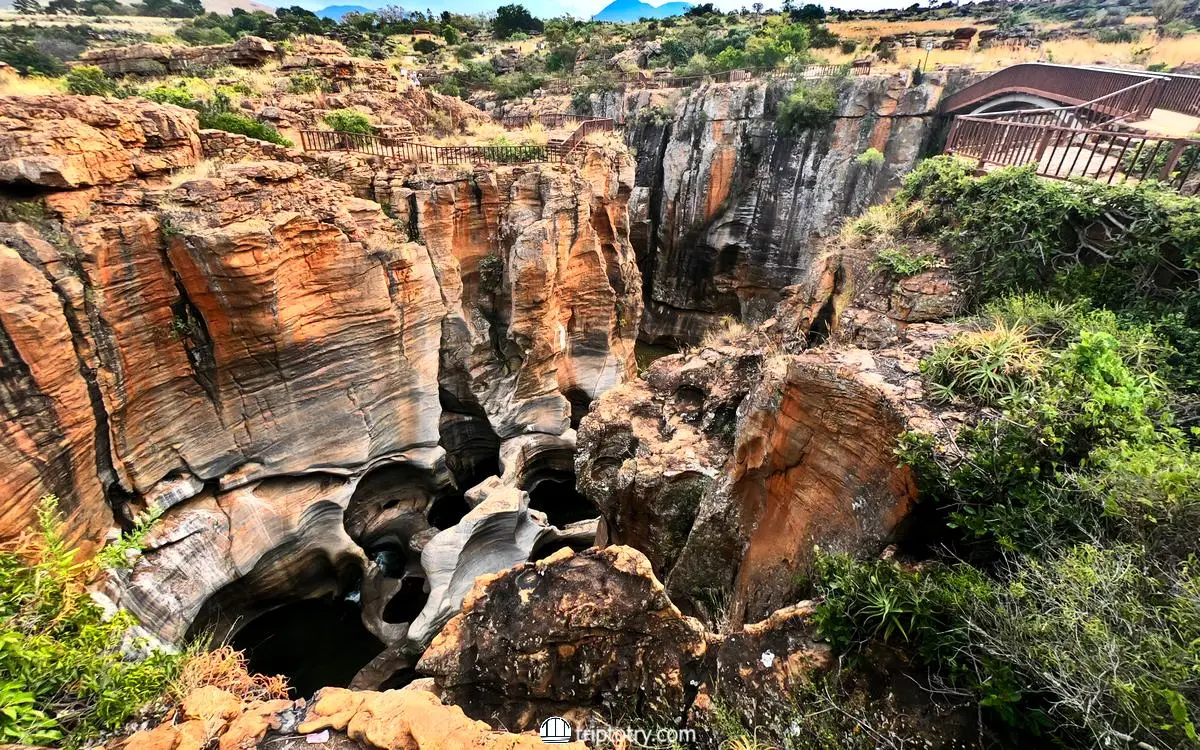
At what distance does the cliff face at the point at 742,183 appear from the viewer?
64.0ft

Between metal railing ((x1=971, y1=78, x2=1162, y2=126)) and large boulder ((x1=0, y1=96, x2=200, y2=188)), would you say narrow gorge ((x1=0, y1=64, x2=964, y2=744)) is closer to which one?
large boulder ((x1=0, y1=96, x2=200, y2=188))

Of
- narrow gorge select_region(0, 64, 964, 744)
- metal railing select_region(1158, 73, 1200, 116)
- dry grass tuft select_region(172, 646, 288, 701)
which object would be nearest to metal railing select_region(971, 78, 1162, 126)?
metal railing select_region(1158, 73, 1200, 116)

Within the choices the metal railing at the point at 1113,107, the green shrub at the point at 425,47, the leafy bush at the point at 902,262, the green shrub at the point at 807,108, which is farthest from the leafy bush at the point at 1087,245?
the green shrub at the point at 425,47

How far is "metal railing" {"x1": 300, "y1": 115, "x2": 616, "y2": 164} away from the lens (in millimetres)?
13078

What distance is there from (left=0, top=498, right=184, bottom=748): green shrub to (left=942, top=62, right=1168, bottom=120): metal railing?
47.8 ft

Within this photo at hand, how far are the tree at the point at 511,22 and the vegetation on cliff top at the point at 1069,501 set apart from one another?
48896 millimetres

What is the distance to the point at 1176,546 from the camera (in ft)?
10.4

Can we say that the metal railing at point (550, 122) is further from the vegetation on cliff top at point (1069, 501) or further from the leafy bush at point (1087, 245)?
the vegetation on cliff top at point (1069, 501)

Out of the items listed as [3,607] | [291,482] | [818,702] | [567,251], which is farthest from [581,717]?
[567,251]

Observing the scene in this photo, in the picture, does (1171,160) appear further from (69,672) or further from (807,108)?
(807,108)

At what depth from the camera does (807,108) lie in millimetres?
20359

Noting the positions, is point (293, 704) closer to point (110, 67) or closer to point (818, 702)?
point (818, 702)

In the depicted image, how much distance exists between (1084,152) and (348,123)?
16586 millimetres

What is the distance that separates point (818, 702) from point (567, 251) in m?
12.2
